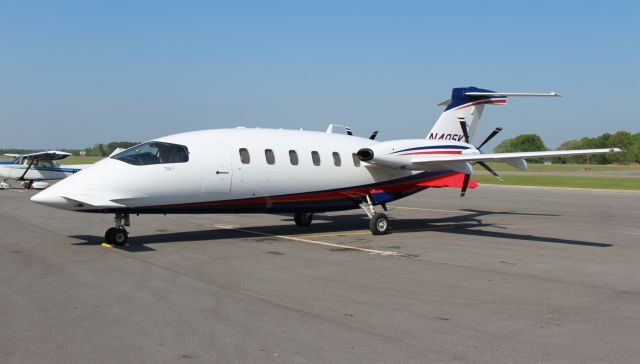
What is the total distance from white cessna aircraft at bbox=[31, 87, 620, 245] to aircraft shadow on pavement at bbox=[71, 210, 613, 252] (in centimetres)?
78

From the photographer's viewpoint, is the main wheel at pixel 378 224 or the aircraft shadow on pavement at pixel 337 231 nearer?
the aircraft shadow on pavement at pixel 337 231

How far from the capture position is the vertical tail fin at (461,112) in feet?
65.2

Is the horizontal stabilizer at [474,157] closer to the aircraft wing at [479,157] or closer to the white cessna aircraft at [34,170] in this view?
the aircraft wing at [479,157]

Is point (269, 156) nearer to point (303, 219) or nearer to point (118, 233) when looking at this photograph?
point (303, 219)

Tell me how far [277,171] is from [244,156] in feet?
3.39

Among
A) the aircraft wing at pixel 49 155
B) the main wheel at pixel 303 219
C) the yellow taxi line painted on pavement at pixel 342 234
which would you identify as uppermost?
the aircraft wing at pixel 49 155

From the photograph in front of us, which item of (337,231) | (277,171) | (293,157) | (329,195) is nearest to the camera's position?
(277,171)

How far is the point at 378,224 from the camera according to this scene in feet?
54.3

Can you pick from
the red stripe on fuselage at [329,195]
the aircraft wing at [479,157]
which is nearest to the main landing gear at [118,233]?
the red stripe on fuselage at [329,195]

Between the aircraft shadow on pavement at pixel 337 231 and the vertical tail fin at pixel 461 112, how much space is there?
3206 millimetres

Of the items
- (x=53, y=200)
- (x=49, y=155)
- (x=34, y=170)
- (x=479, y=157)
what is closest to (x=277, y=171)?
(x=53, y=200)

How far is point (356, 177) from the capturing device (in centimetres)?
1727

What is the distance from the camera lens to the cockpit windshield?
13414 millimetres

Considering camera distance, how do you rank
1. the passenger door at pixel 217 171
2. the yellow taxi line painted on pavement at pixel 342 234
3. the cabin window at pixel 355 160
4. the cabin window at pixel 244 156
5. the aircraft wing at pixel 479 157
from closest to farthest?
the passenger door at pixel 217 171 < the cabin window at pixel 244 156 < the aircraft wing at pixel 479 157 < the yellow taxi line painted on pavement at pixel 342 234 < the cabin window at pixel 355 160
